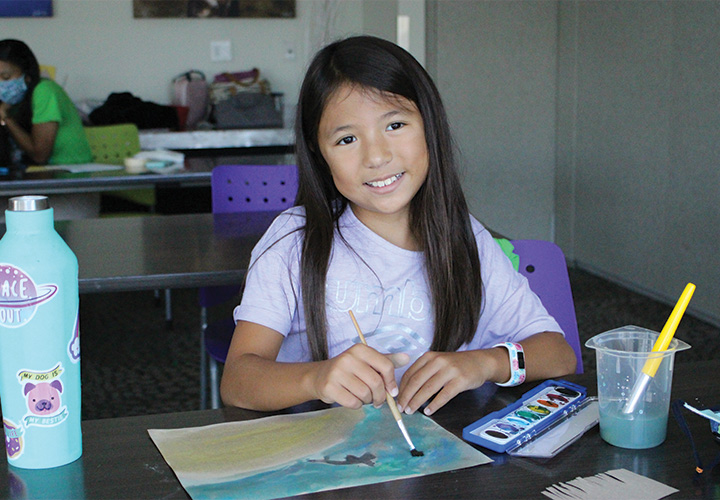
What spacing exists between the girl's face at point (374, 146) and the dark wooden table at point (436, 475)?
17.4 inches

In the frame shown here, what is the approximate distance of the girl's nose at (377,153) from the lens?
4.00ft

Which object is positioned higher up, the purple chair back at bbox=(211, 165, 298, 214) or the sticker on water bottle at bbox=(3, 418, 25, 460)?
the purple chair back at bbox=(211, 165, 298, 214)

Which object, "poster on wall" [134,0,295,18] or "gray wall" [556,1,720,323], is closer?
"gray wall" [556,1,720,323]

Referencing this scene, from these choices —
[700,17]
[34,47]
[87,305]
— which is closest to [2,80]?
[87,305]

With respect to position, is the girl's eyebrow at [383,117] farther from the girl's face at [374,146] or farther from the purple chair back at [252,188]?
the purple chair back at [252,188]

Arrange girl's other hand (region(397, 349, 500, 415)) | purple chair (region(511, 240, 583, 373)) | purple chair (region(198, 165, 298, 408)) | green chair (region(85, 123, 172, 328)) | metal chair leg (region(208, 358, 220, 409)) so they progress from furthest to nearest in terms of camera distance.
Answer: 1. green chair (region(85, 123, 172, 328))
2. purple chair (region(198, 165, 298, 408))
3. metal chair leg (region(208, 358, 220, 409))
4. purple chair (region(511, 240, 583, 373))
5. girl's other hand (region(397, 349, 500, 415))

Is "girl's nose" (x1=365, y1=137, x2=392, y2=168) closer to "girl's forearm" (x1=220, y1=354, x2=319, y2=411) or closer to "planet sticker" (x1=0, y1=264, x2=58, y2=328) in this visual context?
"girl's forearm" (x1=220, y1=354, x2=319, y2=411)

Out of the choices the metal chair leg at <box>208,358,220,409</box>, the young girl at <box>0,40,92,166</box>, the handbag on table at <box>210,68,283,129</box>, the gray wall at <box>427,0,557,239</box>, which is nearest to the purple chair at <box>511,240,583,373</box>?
the metal chair leg at <box>208,358,220,409</box>

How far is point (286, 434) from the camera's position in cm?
90

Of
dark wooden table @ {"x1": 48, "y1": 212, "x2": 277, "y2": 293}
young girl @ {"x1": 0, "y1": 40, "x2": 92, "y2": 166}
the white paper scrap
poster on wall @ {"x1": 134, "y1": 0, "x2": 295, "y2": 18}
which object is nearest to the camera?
the white paper scrap

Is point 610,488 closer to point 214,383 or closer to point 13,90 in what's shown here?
point 214,383

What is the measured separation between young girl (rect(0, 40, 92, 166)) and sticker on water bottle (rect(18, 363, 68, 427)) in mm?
3207

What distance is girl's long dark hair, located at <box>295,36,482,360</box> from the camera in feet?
4.08

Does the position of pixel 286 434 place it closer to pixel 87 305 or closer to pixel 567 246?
pixel 87 305
